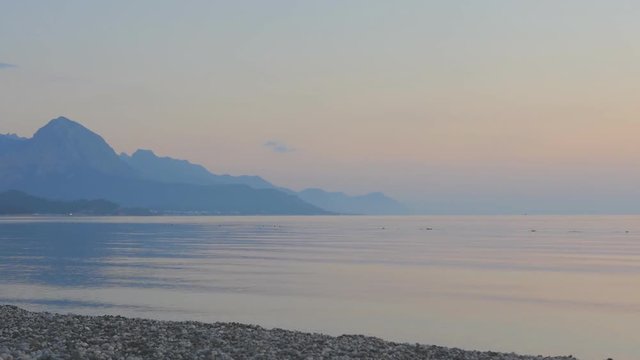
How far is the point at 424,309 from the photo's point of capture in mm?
44656

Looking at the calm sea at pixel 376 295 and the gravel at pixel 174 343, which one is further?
the calm sea at pixel 376 295

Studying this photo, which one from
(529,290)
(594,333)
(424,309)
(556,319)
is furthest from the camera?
(529,290)

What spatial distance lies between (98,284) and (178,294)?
9785 mm

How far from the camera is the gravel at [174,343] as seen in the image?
1967 cm

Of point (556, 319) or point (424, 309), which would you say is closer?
point (556, 319)

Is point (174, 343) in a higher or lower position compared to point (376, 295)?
higher

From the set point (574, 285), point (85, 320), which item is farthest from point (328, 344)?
point (574, 285)

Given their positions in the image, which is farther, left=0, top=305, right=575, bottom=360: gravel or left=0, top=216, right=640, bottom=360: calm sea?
left=0, top=216, right=640, bottom=360: calm sea

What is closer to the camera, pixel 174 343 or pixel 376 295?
pixel 174 343

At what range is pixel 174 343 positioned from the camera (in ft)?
71.4

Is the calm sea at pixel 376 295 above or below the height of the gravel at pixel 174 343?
below

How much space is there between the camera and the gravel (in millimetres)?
19667

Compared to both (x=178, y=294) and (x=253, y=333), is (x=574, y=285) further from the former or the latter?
(x=253, y=333)

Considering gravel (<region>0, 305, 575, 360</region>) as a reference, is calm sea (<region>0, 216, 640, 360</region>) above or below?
below
